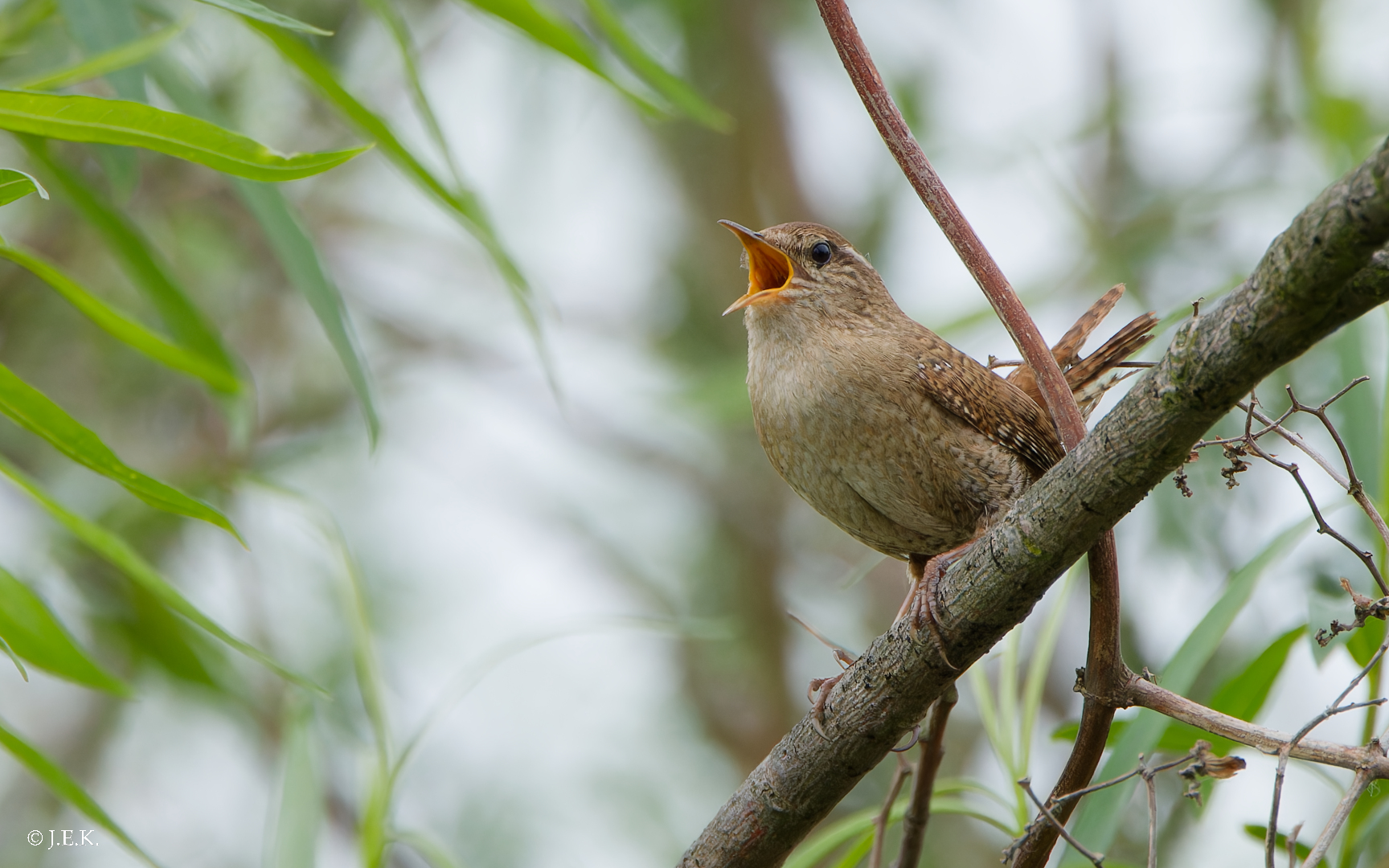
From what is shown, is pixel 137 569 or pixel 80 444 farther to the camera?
pixel 137 569

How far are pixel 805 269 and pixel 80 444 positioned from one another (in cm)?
163

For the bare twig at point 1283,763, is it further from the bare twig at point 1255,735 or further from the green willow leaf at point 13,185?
the green willow leaf at point 13,185

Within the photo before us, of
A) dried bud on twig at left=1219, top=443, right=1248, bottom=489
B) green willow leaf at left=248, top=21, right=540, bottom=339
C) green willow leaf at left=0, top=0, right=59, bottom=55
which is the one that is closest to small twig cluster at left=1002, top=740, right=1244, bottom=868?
dried bud on twig at left=1219, top=443, right=1248, bottom=489

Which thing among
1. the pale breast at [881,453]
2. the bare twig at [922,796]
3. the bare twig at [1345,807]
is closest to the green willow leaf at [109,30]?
the pale breast at [881,453]

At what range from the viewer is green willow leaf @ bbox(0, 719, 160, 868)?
6.24 ft

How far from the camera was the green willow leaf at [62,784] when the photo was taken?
6.24ft

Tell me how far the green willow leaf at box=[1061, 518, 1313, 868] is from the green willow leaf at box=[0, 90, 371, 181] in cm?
Answer: 160

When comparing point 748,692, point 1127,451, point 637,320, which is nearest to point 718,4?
point 637,320

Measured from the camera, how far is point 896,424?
2338 millimetres

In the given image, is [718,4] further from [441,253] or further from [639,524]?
[639,524]

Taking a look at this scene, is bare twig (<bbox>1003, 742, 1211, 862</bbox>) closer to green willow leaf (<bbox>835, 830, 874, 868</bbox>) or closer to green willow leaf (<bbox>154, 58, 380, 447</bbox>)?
green willow leaf (<bbox>835, 830, 874, 868</bbox>)

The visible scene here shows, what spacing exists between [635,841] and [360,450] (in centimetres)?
221

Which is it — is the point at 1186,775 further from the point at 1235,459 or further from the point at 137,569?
the point at 137,569

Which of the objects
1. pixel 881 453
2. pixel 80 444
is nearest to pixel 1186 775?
pixel 881 453
